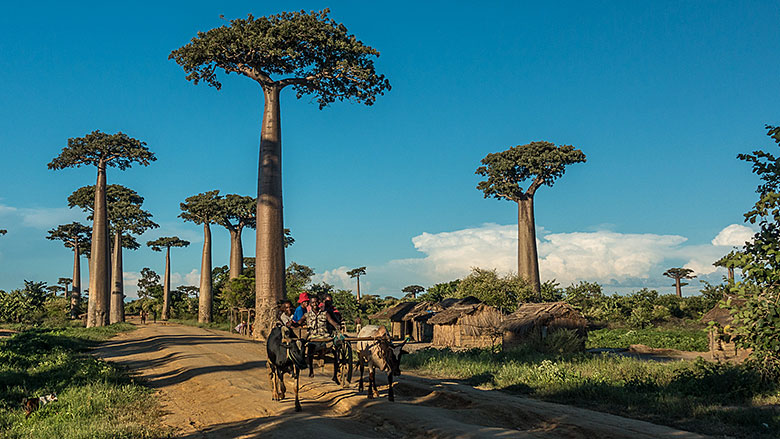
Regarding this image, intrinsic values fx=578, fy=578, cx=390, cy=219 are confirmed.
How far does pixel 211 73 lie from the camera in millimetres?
27891

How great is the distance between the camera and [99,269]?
38.9 metres

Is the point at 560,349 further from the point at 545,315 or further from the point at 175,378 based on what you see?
the point at 175,378

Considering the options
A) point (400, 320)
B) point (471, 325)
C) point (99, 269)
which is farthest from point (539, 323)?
point (99, 269)

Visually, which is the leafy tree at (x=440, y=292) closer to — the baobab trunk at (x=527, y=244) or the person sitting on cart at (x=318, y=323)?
the baobab trunk at (x=527, y=244)

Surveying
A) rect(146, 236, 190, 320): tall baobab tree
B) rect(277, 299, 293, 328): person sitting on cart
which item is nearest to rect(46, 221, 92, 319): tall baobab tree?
rect(146, 236, 190, 320): tall baobab tree

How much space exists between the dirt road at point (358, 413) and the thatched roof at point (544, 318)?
10883mm

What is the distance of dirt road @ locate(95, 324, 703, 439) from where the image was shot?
8750 mm

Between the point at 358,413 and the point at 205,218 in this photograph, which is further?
the point at 205,218

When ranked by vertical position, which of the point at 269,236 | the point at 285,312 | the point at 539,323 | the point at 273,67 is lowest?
the point at 539,323

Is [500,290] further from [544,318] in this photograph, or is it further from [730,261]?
[730,261]

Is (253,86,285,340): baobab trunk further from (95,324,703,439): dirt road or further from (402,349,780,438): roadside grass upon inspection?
(402,349,780,438): roadside grass

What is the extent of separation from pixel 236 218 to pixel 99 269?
58.7 feet

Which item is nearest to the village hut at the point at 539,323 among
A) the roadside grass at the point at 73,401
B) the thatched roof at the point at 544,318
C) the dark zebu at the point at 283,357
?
the thatched roof at the point at 544,318

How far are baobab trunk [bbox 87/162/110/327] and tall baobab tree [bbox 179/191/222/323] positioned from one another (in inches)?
538
